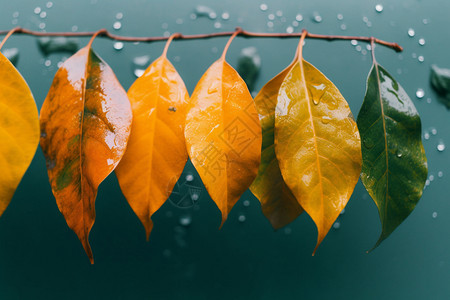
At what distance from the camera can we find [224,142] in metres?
0.22

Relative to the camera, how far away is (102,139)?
0.23 metres

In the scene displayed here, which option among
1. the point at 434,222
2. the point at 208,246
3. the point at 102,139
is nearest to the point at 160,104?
the point at 102,139

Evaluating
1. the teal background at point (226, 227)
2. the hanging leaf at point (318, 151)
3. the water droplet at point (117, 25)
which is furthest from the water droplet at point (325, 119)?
the water droplet at point (117, 25)

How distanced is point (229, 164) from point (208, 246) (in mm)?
128

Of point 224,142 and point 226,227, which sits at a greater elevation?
point 224,142

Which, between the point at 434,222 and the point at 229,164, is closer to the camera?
the point at 229,164

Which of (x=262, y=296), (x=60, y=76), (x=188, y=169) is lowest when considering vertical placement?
(x=262, y=296)

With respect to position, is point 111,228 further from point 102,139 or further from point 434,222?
point 434,222

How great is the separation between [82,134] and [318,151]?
16 centimetres

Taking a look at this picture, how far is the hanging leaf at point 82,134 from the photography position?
22 centimetres

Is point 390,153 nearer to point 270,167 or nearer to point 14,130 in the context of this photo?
point 270,167

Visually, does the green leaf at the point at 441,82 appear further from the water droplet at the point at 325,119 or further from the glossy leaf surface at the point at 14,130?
the glossy leaf surface at the point at 14,130

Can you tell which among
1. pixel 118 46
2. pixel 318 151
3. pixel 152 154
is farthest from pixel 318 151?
pixel 118 46

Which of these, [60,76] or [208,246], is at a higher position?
[60,76]
